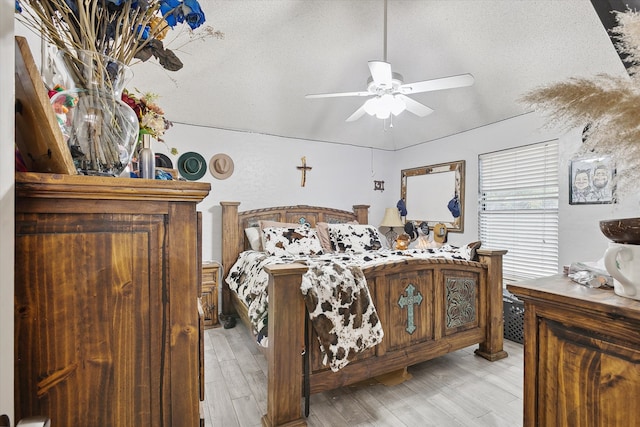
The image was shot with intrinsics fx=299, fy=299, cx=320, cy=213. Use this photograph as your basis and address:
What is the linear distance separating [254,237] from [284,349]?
2135 millimetres

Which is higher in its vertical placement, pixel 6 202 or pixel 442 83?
pixel 442 83

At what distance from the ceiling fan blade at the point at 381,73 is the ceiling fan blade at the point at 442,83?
6.2 inches

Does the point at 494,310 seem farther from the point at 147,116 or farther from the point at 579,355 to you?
the point at 147,116

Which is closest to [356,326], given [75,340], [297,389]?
[297,389]

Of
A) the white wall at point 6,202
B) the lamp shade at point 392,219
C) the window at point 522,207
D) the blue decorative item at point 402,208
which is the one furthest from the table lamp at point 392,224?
the white wall at point 6,202

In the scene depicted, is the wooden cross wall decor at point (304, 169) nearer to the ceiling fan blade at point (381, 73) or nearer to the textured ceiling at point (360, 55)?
the textured ceiling at point (360, 55)

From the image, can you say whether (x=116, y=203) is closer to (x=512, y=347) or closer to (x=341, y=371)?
(x=341, y=371)

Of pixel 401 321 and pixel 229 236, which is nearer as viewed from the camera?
pixel 401 321

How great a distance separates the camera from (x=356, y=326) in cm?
184

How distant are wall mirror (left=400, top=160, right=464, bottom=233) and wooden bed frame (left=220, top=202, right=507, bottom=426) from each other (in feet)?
5.14

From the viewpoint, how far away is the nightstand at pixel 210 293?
10.8 ft

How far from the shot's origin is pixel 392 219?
4.70 m

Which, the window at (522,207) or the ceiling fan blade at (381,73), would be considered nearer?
the ceiling fan blade at (381,73)

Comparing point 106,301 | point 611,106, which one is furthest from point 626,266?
point 106,301
